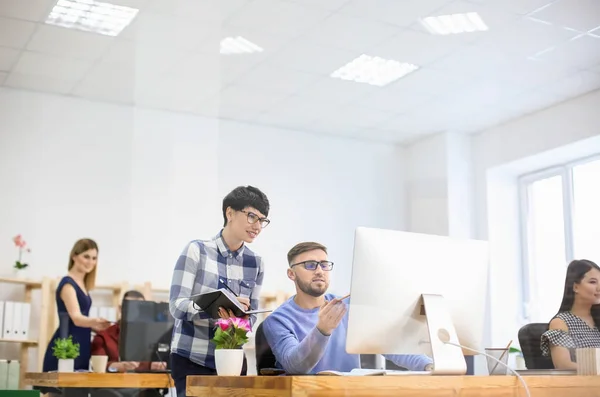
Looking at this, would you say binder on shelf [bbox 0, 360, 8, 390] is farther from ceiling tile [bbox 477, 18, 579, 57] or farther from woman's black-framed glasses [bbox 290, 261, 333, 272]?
ceiling tile [bbox 477, 18, 579, 57]

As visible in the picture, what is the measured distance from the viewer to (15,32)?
3.65 meters

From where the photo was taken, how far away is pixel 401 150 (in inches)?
159

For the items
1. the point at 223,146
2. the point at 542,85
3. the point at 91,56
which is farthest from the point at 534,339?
the point at 91,56

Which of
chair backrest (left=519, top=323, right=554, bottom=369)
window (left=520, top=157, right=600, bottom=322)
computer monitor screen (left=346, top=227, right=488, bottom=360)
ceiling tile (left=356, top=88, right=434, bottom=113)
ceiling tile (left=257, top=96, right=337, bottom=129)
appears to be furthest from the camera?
window (left=520, top=157, right=600, bottom=322)

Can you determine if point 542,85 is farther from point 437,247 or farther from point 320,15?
point 437,247

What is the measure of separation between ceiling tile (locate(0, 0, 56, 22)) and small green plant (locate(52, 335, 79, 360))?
5.01 feet

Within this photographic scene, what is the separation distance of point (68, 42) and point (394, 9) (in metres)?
1.63

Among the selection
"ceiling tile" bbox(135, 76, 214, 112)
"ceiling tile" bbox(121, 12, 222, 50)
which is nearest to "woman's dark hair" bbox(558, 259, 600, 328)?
"ceiling tile" bbox(135, 76, 214, 112)

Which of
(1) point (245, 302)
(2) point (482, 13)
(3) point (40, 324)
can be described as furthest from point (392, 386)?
(2) point (482, 13)

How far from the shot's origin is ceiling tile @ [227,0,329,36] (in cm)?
377

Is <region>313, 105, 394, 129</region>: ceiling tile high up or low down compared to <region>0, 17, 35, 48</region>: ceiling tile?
down

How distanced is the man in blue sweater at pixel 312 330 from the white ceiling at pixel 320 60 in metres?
1.33

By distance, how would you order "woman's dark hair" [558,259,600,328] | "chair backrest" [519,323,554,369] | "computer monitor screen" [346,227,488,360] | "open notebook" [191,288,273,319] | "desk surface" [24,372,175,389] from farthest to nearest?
"woman's dark hair" [558,259,600,328], "chair backrest" [519,323,554,369], "desk surface" [24,372,175,389], "open notebook" [191,288,273,319], "computer monitor screen" [346,227,488,360]

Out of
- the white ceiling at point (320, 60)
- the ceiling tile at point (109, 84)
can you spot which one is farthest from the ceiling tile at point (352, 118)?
the ceiling tile at point (109, 84)
